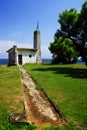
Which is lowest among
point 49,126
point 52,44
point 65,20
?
point 49,126

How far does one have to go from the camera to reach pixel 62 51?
164 ft

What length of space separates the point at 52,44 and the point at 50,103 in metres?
39.1

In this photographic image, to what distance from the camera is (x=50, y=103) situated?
1316 centimetres

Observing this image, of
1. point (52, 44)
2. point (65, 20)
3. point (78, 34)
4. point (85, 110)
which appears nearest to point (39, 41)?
point (52, 44)

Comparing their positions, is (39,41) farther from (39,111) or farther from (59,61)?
(39,111)

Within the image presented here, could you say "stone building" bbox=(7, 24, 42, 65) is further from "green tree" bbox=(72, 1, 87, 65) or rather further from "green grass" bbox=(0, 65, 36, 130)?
"green grass" bbox=(0, 65, 36, 130)

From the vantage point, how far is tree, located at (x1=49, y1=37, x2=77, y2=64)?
48975mm

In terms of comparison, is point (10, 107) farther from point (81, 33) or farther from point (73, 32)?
point (73, 32)

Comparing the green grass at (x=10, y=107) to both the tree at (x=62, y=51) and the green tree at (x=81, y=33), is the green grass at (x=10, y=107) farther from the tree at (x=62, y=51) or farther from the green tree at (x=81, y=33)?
A: the tree at (x=62, y=51)

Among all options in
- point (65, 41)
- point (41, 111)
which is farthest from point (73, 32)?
point (41, 111)

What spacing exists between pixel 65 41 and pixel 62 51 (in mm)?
3157

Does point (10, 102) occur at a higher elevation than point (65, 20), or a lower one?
lower

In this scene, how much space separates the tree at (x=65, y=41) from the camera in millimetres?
44469

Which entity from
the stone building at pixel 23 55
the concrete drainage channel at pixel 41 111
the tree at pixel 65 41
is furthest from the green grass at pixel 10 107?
the stone building at pixel 23 55
